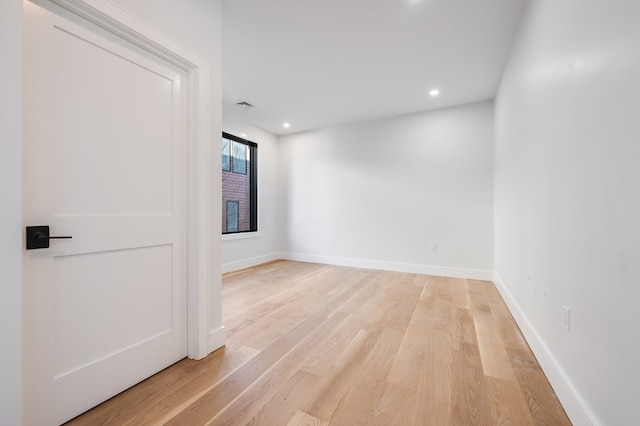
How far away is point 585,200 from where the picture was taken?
3.81 ft

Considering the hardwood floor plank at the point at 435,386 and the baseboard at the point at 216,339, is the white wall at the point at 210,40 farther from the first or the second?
the hardwood floor plank at the point at 435,386

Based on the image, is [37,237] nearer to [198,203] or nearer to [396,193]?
[198,203]

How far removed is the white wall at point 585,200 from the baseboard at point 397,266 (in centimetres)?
191

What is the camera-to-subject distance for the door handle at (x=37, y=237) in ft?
3.65

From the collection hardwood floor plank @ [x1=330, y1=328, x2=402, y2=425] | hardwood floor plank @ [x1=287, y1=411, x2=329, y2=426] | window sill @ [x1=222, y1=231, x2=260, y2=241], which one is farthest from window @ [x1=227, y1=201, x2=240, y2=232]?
hardwood floor plank @ [x1=287, y1=411, x2=329, y2=426]

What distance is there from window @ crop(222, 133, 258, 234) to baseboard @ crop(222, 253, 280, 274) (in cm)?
54

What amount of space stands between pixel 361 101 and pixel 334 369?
350cm

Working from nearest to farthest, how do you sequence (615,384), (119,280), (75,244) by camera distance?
(615,384), (75,244), (119,280)

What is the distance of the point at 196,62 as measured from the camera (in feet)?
5.75

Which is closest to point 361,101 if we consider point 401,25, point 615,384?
point 401,25

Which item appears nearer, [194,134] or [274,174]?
[194,134]

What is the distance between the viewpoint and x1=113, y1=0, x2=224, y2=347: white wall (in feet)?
5.40

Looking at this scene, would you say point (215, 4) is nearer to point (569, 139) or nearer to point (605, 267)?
point (569, 139)

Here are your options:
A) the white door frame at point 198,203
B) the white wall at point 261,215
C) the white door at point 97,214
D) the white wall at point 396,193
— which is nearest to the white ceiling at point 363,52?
the white wall at point 396,193
